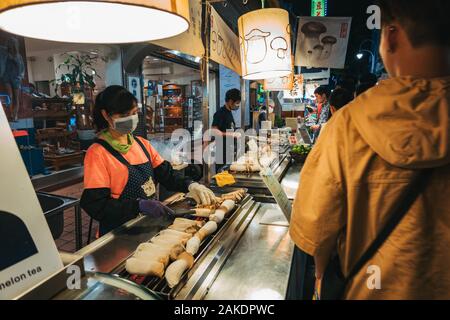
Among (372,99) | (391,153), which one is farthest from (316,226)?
(372,99)

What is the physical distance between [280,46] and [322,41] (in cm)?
334

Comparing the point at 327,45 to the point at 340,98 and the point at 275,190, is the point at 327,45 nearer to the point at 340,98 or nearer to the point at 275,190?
the point at 340,98

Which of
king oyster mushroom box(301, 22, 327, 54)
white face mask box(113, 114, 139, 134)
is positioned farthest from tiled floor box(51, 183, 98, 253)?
king oyster mushroom box(301, 22, 327, 54)

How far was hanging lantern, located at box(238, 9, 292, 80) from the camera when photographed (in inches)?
113

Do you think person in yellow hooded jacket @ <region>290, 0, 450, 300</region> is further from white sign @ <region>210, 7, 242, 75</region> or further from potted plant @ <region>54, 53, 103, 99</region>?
potted plant @ <region>54, 53, 103, 99</region>

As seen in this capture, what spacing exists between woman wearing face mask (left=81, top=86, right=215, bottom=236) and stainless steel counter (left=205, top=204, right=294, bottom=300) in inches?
26.7

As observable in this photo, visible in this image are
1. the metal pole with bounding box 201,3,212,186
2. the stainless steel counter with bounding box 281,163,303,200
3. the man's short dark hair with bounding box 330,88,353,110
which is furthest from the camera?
the man's short dark hair with bounding box 330,88,353,110

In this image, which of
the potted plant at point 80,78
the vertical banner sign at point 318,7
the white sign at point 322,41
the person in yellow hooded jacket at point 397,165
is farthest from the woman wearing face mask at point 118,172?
the vertical banner sign at point 318,7

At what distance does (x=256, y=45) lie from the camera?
2.94m

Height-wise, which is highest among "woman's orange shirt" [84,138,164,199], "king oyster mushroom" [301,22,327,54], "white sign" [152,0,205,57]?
"king oyster mushroom" [301,22,327,54]

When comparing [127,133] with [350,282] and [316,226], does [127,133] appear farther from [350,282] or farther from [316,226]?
[350,282]

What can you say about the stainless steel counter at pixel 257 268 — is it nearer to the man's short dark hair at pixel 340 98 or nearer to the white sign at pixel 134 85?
the man's short dark hair at pixel 340 98

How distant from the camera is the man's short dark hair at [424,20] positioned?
116 centimetres

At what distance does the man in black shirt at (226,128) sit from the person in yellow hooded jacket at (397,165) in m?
4.70
